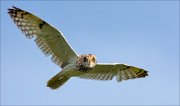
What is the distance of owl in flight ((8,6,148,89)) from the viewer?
73.3 ft

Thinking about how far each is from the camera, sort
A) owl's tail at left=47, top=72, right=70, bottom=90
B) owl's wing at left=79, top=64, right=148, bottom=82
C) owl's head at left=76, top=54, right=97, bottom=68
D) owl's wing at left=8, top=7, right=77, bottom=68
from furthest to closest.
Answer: owl's wing at left=79, top=64, right=148, bottom=82 < owl's wing at left=8, top=7, right=77, bottom=68 < owl's head at left=76, top=54, right=97, bottom=68 < owl's tail at left=47, top=72, right=70, bottom=90

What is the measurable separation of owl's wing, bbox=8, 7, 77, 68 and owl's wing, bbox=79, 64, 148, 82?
1164 mm

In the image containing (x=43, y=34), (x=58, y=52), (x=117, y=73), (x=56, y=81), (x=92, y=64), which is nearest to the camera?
(x=56, y=81)

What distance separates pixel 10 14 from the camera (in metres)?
22.9

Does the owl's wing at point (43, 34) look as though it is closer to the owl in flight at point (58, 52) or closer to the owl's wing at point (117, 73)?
the owl in flight at point (58, 52)

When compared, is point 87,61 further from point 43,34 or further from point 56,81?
point 43,34

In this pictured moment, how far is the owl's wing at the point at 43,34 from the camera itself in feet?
74.3

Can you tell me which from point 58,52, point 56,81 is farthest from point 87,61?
point 58,52

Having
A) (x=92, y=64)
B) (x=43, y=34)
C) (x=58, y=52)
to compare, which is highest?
(x=43, y=34)

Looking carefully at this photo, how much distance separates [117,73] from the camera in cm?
2409

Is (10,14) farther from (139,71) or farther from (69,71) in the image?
(139,71)

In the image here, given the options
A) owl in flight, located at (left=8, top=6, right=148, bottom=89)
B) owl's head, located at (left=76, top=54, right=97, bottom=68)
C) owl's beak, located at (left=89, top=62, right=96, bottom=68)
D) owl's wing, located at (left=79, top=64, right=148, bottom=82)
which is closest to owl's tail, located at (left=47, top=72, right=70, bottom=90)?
owl in flight, located at (left=8, top=6, right=148, bottom=89)

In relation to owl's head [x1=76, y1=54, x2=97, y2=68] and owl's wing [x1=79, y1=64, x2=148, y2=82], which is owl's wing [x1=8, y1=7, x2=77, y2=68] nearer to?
owl's head [x1=76, y1=54, x2=97, y2=68]

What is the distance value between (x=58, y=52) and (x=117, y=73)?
7.46 feet
